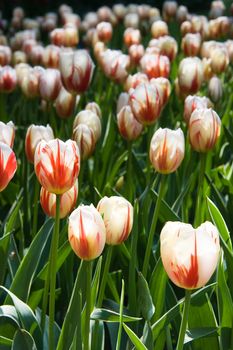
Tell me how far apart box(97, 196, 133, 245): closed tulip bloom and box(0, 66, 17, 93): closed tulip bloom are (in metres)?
1.31

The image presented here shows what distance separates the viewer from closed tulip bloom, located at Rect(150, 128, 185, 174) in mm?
1424

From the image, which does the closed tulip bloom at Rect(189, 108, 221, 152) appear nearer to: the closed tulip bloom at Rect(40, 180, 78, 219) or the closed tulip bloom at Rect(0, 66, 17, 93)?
the closed tulip bloom at Rect(40, 180, 78, 219)

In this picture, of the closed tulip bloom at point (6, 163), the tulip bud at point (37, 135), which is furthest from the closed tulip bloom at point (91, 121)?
the closed tulip bloom at point (6, 163)

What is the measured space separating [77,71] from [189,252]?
1.14 metres

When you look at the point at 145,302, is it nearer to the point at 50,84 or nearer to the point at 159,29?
the point at 50,84

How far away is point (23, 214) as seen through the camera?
77.1 inches

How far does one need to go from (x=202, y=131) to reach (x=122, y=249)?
0.97 feet

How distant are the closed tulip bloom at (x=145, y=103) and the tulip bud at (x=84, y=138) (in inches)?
5.9

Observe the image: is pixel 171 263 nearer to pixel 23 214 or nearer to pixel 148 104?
pixel 148 104

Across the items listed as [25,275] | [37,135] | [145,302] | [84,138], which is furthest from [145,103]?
[145,302]

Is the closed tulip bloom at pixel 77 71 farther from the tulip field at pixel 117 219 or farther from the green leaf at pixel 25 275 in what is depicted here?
the green leaf at pixel 25 275

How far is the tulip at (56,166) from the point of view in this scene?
1184mm

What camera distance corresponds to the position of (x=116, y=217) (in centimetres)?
119

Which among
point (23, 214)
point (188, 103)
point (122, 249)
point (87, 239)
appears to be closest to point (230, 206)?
point (188, 103)
